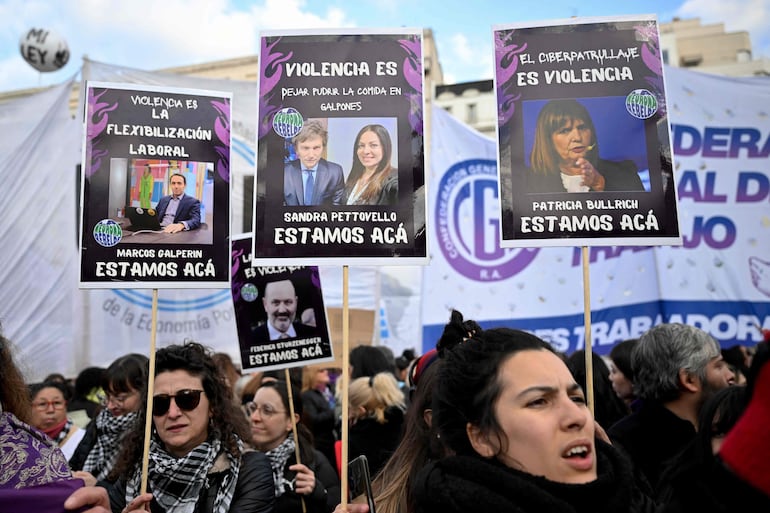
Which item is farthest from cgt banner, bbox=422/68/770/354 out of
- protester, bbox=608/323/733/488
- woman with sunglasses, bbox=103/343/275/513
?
woman with sunglasses, bbox=103/343/275/513

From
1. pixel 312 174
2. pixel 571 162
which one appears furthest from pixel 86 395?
pixel 571 162

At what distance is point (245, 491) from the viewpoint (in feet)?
10.2

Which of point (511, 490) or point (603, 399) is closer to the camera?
point (511, 490)

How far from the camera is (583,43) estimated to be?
308 centimetres

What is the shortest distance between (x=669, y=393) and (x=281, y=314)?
8.09 feet

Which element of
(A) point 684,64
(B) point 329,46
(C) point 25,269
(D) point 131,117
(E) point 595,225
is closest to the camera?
(E) point 595,225

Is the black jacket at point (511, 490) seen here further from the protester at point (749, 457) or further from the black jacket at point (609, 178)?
the black jacket at point (609, 178)

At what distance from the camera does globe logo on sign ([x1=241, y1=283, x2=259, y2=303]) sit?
14.7ft

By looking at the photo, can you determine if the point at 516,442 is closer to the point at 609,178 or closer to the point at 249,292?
the point at 609,178

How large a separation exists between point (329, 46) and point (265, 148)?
0.60m

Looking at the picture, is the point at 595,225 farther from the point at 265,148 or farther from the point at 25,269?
the point at 25,269

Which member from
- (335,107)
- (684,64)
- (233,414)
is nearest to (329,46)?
(335,107)

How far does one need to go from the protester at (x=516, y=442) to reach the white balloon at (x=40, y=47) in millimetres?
13148

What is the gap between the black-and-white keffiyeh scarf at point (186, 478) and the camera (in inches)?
118
